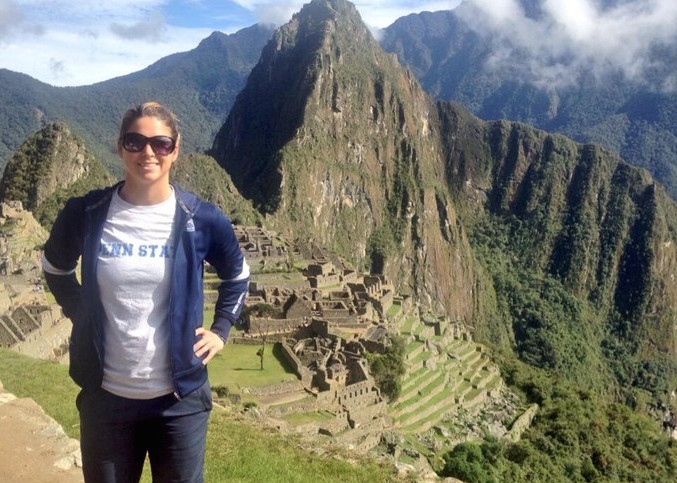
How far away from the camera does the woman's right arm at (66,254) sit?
5.00 m

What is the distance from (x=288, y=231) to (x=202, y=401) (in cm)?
8810

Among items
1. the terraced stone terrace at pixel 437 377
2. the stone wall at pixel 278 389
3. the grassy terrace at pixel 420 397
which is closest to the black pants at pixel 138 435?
the stone wall at pixel 278 389

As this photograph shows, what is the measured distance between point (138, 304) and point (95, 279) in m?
0.37

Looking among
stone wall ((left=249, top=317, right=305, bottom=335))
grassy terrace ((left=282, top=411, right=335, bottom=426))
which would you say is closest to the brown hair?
grassy terrace ((left=282, top=411, right=335, bottom=426))

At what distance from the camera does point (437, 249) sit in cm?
13388

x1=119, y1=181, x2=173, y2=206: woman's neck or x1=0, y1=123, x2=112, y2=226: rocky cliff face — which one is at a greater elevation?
x1=0, y1=123, x2=112, y2=226: rocky cliff face

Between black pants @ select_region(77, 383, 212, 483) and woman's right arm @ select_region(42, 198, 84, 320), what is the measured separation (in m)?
0.78

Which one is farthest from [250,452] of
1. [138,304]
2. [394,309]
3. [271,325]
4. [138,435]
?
[394,309]

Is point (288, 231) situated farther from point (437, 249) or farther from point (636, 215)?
point (636, 215)

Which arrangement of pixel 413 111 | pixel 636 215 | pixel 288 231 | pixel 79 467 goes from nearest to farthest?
pixel 79 467 < pixel 288 231 < pixel 413 111 < pixel 636 215

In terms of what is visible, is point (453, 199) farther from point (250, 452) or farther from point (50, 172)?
point (250, 452)

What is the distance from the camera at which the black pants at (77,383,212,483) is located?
497cm

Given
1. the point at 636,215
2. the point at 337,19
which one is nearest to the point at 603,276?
the point at 636,215

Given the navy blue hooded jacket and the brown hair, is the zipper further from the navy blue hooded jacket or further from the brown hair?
the brown hair
